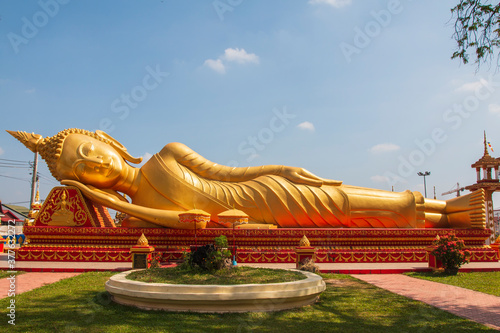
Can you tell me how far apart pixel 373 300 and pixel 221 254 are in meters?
3.07

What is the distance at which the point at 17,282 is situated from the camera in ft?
32.3

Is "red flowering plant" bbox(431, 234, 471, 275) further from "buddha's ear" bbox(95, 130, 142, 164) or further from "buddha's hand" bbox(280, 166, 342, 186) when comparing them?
"buddha's ear" bbox(95, 130, 142, 164)

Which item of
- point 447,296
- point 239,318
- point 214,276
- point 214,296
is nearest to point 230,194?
point 214,276

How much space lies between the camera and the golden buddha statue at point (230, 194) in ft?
48.5

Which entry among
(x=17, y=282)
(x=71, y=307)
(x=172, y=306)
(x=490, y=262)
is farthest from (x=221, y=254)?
(x=490, y=262)

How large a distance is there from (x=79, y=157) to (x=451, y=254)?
494 inches

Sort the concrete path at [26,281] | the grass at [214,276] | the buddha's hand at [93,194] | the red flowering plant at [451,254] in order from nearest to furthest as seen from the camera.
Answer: the grass at [214,276] → the concrete path at [26,281] → the red flowering plant at [451,254] → the buddha's hand at [93,194]

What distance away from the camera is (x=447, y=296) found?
8.52m

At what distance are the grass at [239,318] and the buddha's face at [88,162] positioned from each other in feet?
23.3

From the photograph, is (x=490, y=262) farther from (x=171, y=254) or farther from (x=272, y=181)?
(x=171, y=254)

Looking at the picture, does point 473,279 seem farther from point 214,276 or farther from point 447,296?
point 214,276

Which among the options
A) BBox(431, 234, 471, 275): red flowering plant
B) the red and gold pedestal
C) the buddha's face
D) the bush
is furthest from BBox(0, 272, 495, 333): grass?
the buddha's face

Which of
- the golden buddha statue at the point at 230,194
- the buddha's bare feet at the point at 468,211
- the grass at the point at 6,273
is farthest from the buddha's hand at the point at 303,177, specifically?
the grass at the point at 6,273

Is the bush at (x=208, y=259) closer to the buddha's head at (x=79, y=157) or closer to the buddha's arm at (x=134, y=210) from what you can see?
the buddha's arm at (x=134, y=210)
